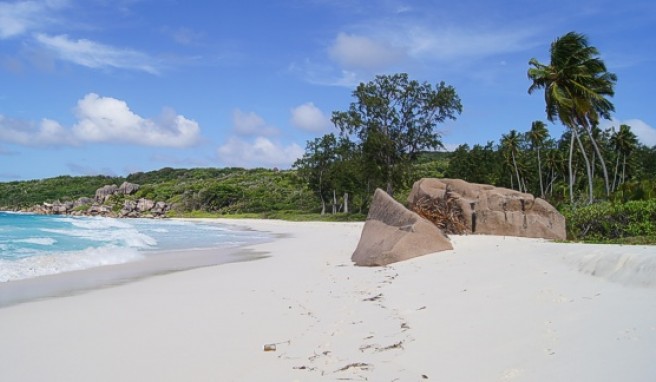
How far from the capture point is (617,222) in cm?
1398

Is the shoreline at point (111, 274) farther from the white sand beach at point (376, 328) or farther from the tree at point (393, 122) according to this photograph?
the tree at point (393, 122)

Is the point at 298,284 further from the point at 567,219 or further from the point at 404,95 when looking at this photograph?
the point at 404,95

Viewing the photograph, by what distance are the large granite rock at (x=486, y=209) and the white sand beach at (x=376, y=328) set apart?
24.3 feet

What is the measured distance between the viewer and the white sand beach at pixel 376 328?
167 inches

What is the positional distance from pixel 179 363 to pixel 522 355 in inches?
134

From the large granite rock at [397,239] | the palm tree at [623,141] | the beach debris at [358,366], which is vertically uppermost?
the palm tree at [623,141]

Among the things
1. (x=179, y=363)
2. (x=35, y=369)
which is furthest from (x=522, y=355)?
(x=35, y=369)

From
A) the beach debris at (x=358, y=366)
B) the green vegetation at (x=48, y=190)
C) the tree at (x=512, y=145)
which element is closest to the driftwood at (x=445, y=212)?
the beach debris at (x=358, y=366)

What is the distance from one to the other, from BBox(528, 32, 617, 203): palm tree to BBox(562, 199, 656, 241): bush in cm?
1485

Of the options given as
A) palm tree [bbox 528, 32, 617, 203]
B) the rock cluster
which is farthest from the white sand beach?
palm tree [bbox 528, 32, 617, 203]

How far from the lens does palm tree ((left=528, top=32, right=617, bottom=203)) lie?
2878 centimetres

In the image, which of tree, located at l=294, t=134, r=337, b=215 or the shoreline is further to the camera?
tree, located at l=294, t=134, r=337, b=215

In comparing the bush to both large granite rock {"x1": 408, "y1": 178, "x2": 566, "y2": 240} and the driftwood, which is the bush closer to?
large granite rock {"x1": 408, "y1": 178, "x2": 566, "y2": 240}

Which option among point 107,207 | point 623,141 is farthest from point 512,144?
point 107,207
